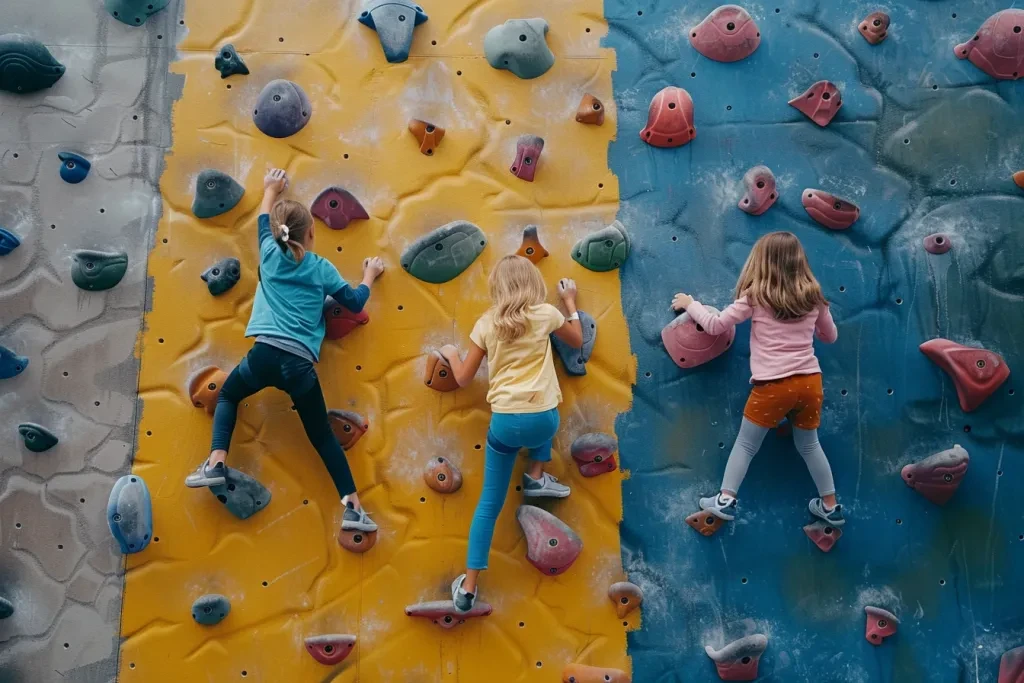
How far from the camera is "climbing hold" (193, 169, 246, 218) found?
3.52 meters

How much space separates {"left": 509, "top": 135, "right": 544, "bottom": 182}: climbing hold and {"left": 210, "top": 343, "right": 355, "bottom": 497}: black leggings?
113 centimetres

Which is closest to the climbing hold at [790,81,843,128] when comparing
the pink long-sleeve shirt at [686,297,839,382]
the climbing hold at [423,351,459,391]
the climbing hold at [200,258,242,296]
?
the pink long-sleeve shirt at [686,297,839,382]

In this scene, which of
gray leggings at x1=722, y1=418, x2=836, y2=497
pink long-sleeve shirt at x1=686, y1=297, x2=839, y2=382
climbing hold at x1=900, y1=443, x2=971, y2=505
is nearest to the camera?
pink long-sleeve shirt at x1=686, y1=297, x2=839, y2=382

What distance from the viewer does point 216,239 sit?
3582 millimetres

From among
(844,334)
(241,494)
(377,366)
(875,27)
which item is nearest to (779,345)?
(844,334)

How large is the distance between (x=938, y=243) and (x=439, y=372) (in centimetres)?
205

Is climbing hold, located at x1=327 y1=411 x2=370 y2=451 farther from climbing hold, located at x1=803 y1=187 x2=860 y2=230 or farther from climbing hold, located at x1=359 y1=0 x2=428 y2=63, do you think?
climbing hold, located at x1=803 y1=187 x2=860 y2=230

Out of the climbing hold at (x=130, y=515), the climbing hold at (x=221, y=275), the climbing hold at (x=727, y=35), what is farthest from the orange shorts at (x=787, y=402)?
the climbing hold at (x=130, y=515)

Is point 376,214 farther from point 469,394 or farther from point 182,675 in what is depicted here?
point 182,675

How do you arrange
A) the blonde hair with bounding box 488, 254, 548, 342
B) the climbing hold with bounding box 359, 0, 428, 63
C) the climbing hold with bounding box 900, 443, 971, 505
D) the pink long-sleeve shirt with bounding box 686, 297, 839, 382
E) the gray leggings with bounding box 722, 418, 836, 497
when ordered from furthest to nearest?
the climbing hold with bounding box 359, 0, 428, 63 → the climbing hold with bounding box 900, 443, 971, 505 → the gray leggings with bounding box 722, 418, 836, 497 → the pink long-sleeve shirt with bounding box 686, 297, 839, 382 → the blonde hair with bounding box 488, 254, 548, 342

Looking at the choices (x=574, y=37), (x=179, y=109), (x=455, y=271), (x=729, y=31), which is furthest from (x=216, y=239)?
(x=729, y=31)

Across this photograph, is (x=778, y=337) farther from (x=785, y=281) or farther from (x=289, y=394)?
(x=289, y=394)

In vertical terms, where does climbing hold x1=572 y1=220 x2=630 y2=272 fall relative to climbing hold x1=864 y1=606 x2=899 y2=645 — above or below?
above

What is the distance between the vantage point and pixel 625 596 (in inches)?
138
